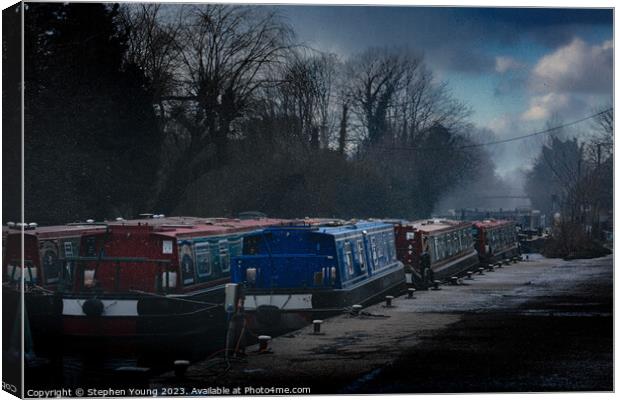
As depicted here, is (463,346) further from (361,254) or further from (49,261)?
(49,261)

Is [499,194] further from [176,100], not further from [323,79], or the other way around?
[176,100]

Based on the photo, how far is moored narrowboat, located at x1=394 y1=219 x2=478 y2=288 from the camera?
14.7 metres

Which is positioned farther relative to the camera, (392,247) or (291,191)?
(392,247)

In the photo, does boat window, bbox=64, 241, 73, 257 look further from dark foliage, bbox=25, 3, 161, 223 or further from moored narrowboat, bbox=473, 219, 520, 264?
moored narrowboat, bbox=473, 219, 520, 264

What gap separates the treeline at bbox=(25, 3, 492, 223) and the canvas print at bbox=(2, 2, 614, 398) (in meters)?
0.02

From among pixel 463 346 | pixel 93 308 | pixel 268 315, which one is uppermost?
pixel 93 308

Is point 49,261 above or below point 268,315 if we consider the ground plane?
above

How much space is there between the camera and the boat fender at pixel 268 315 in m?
13.7

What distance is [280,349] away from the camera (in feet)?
44.7

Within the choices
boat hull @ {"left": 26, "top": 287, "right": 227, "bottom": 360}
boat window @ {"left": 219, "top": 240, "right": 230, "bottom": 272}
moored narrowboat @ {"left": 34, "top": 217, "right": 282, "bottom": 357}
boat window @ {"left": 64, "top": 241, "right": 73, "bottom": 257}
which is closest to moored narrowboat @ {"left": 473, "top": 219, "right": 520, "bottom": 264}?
moored narrowboat @ {"left": 34, "top": 217, "right": 282, "bottom": 357}

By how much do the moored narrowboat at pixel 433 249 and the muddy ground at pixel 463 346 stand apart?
13.5 inches

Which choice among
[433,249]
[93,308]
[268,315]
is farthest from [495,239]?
[93,308]

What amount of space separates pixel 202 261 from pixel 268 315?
97 centimetres

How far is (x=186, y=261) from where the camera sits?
46.3ft
